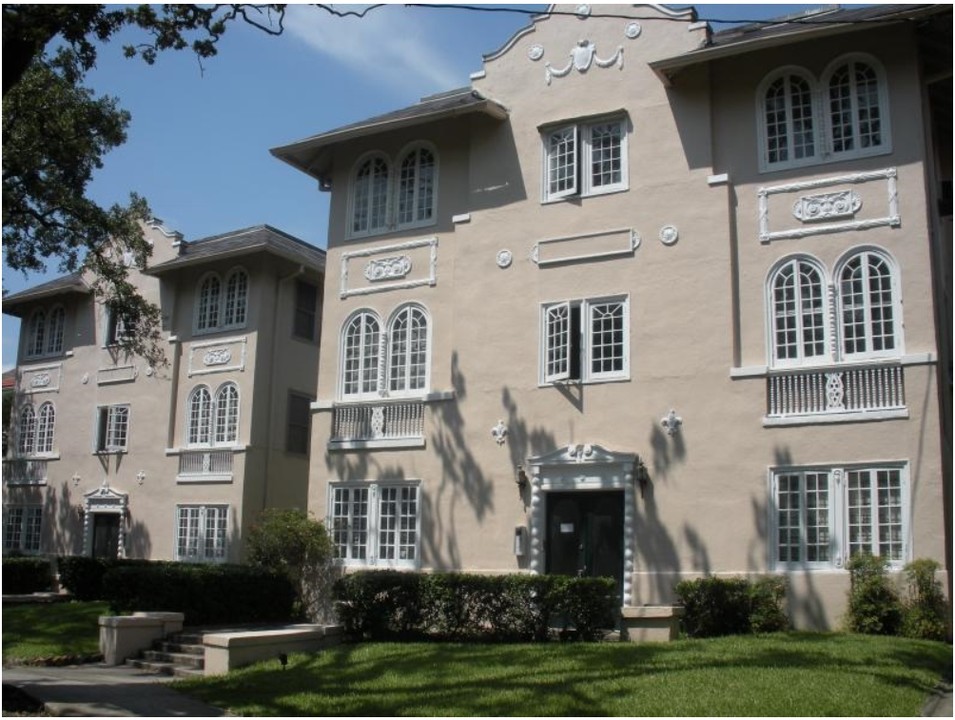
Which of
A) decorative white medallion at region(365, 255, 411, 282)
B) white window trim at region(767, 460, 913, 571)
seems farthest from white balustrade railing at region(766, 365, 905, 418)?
decorative white medallion at region(365, 255, 411, 282)

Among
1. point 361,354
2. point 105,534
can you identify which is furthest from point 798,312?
point 105,534

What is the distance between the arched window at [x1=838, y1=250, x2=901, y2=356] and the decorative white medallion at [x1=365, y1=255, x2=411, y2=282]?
9065 millimetres

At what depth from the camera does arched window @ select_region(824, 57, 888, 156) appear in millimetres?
17484

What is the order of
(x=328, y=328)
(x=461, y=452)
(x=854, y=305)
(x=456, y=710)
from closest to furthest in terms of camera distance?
(x=456, y=710)
(x=854, y=305)
(x=461, y=452)
(x=328, y=328)

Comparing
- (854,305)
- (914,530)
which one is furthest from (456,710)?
(854,305)

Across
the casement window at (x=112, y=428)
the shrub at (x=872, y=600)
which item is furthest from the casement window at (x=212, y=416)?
the shrub at (x=872, y=600)

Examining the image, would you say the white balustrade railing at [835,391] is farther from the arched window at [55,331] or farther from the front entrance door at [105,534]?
→ the arched window at [55,331]

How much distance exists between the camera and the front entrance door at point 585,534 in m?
18.7

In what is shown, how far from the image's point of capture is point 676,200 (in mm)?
18891

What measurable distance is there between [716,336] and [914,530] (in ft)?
14.9

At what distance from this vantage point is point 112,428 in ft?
97.1

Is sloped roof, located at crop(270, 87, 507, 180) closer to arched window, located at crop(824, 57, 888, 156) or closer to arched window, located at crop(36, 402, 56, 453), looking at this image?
arched window, located at crop(824, 57, 888, 156)

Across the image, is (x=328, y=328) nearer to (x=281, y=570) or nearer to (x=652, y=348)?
(x=281, y=570)

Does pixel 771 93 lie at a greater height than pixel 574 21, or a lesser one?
lesser
